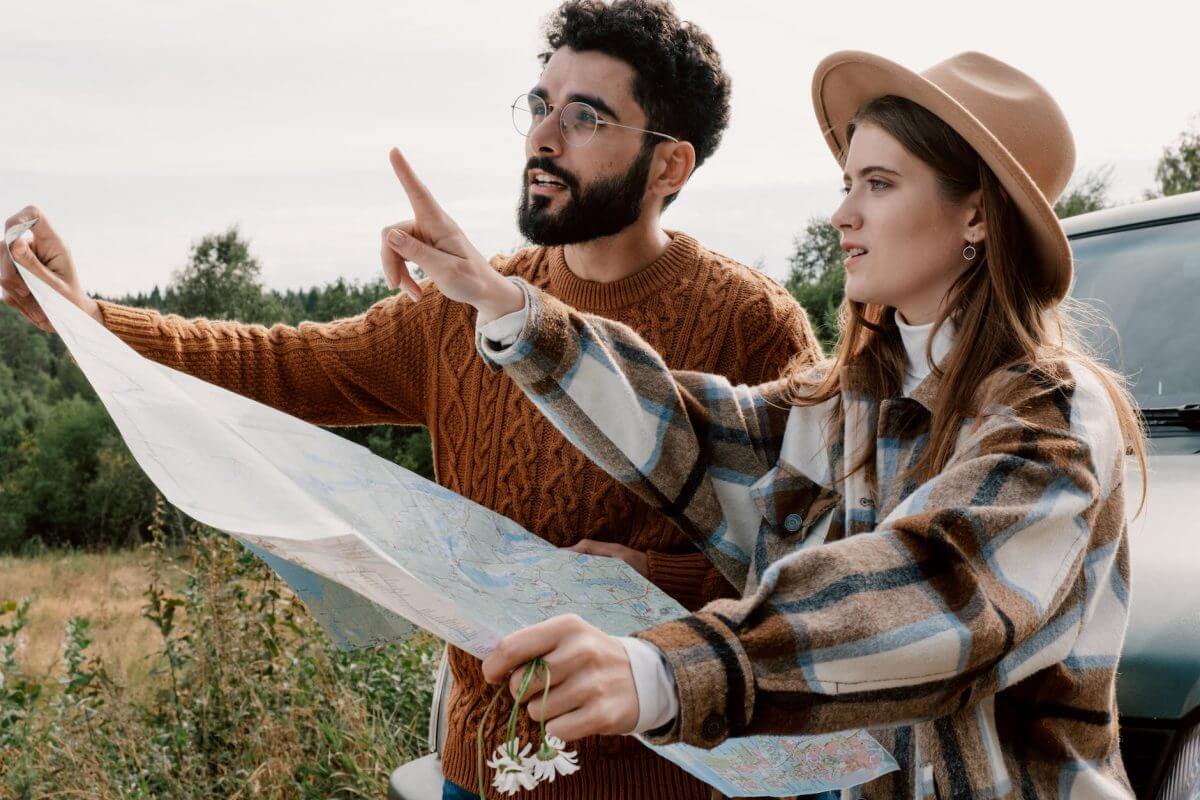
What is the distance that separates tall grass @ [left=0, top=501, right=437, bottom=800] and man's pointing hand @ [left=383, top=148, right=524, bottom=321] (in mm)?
2668

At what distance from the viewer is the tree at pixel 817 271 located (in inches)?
425

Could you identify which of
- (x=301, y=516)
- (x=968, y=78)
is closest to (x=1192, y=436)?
(x=968, y=78)

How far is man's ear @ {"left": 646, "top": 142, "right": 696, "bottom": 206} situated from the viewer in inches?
106

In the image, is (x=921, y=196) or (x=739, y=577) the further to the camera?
(x=739, y=577)

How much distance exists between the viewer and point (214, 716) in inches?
174

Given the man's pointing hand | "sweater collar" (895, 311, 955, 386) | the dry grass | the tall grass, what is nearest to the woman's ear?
"sweater collar" (895, 311, 955, 386)

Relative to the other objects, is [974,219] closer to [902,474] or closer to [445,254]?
[902,474]

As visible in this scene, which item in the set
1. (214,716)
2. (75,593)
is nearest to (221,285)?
(75,593)

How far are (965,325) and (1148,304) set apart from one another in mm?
1870

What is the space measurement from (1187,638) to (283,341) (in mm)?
1953

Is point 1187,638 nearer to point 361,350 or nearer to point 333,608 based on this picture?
point 333,608

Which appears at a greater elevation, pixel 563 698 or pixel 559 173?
pixel 559 173

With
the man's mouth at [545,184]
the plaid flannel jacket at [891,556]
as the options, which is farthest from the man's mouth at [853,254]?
the man's mouth at [545,184]

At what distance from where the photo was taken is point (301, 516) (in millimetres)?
1480
